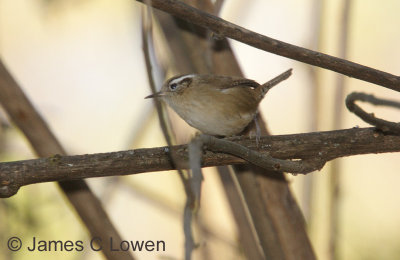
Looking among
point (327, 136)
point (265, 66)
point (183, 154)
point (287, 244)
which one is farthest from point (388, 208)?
point (183, 154)

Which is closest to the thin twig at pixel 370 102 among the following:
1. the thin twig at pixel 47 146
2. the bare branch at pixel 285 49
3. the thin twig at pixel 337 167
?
the bare branch at pixel 285 49

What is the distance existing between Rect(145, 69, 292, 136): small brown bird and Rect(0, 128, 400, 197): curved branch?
2.23ft

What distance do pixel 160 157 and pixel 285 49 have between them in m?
0.78

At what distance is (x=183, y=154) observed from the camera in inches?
96.9

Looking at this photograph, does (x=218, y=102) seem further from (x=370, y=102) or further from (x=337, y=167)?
(x=370, y=102)

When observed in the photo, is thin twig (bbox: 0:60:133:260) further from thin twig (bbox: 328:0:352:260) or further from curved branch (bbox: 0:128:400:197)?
thin twig (bbox: 328:0:352:260)

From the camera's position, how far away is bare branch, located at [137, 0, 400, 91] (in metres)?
2.17

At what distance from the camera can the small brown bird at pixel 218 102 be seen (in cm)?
325

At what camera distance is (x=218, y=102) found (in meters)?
3.30

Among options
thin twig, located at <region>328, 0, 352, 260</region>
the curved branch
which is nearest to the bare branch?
the curved branch

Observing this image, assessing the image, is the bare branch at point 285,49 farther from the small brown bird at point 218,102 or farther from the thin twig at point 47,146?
the thin twig at point 47,146

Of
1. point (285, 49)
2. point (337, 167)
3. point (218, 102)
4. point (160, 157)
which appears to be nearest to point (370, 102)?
point (285, 49)

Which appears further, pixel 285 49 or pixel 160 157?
pixel 160 157

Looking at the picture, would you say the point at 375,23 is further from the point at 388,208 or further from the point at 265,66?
the point at 388,208
